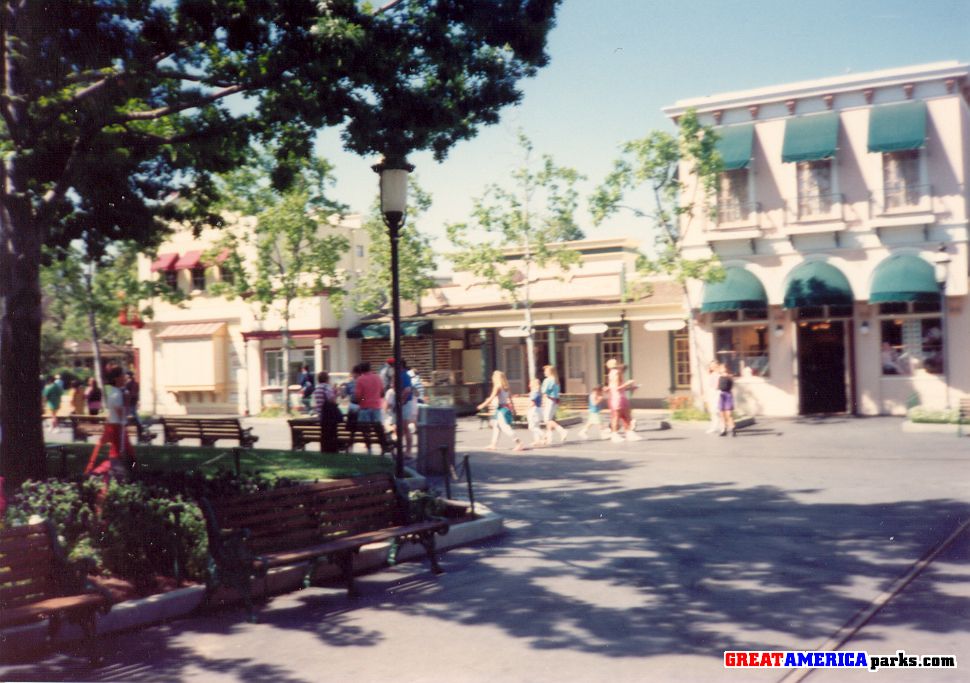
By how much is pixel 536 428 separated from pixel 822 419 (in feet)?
29.1

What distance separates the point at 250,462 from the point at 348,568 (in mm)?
8021

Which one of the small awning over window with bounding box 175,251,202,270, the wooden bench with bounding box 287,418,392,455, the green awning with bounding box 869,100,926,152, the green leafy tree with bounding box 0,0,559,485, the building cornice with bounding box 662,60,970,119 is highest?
the building cornice with bounding box 662,60,970,119

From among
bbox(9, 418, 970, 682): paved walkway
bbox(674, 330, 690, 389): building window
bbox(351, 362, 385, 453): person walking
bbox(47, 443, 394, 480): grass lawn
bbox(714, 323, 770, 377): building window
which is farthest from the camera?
bbox(674, 330, 690, 389): building window

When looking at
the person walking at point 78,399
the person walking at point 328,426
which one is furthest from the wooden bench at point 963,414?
the person walking at point 78,399

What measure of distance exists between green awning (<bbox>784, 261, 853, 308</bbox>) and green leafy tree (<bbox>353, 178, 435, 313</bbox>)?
1319 cm

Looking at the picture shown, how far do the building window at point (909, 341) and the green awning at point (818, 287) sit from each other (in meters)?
1.37

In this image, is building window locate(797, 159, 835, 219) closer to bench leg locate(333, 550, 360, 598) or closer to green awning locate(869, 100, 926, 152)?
green awning locate(869, 100, 926, 152)

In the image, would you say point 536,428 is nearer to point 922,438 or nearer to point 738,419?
point 738,419

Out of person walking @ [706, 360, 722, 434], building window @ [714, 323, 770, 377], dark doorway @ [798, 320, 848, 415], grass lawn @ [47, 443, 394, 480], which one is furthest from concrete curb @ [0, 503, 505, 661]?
dark doorway @ [798, 320, 848, 415]

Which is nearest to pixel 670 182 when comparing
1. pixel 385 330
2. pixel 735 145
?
pixel 735 145

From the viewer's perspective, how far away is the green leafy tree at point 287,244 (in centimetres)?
2991

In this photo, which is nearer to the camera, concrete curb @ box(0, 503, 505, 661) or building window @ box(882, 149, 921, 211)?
concrete curb @ box(0, 503, 505, 661)

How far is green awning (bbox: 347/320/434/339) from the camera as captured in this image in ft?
109

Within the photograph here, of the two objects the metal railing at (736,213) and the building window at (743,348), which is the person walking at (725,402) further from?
the metal railing at (736,213)
